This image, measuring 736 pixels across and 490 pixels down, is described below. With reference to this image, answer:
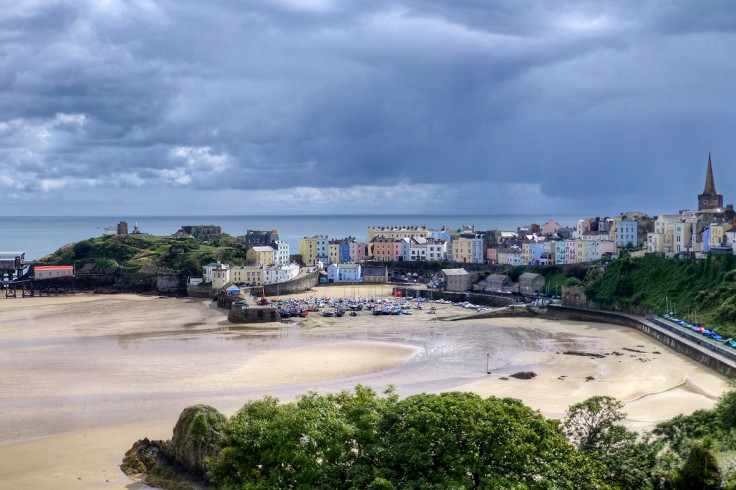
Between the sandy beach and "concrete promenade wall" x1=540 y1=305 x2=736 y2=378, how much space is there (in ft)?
2.83

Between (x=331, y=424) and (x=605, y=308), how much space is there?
45737 mm

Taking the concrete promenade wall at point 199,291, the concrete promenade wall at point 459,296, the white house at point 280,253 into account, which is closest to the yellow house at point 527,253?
the concrete promenade wall at point 459,296

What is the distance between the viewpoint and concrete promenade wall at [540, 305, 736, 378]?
34.7 metres

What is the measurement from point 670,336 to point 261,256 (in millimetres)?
57823

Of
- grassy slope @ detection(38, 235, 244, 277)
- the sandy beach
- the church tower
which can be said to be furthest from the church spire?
grassy slope @ detection(38, 235, 244, 277)

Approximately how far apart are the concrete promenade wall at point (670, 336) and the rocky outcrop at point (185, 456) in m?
28.3

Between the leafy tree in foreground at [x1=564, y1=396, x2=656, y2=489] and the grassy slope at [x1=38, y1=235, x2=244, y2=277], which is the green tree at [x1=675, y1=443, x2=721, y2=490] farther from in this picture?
the grassy slope at [x1=38, y1=235, x2=244, y2=277]

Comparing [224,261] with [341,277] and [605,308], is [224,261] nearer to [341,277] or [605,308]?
[341,277]

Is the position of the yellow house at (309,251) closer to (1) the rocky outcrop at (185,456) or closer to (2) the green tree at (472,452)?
(1) the rocky outcrop at (185,456)

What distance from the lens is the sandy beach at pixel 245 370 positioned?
24.9 metres

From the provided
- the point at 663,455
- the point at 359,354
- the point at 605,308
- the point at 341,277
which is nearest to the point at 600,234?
the point at 605,308

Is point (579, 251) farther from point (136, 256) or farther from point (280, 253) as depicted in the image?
point (136, 256)

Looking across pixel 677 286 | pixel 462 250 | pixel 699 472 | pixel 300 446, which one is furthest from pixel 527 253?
pixel 300 446

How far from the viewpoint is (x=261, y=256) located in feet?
282
